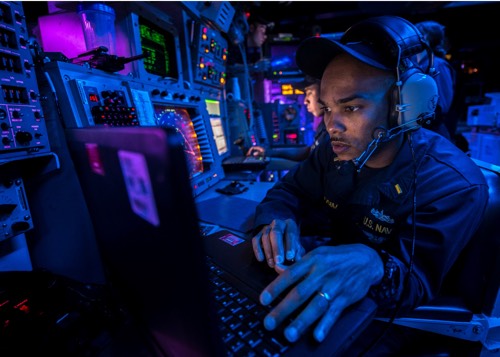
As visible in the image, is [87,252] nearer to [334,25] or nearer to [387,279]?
[387,279]

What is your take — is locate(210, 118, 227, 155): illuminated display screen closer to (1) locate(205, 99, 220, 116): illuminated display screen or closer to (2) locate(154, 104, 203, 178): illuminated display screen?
(1) locate(205, 99, 220, 116): illuminated display screen

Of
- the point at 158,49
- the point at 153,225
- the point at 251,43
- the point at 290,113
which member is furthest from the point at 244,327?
the point at 251,43

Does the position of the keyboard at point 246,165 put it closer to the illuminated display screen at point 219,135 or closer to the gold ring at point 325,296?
the illuminated display screen at point 219,135

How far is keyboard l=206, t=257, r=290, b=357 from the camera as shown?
41 cm

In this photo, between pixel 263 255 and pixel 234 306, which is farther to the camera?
pixel 263 255

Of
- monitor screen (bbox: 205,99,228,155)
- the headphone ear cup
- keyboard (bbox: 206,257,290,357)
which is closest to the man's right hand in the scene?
keyboard (bbox: 206,257,290,357)

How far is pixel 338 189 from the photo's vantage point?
3.31 ft

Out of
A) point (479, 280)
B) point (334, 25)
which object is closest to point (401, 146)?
point (479, 280)

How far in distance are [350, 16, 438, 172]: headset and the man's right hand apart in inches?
14.9

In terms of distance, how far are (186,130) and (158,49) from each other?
0.52 m

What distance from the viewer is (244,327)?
0.45 m

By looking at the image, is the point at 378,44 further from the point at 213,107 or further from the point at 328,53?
the point at 213,107

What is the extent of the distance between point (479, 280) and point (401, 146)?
0.43 m

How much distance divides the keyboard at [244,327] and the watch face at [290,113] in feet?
10.9
